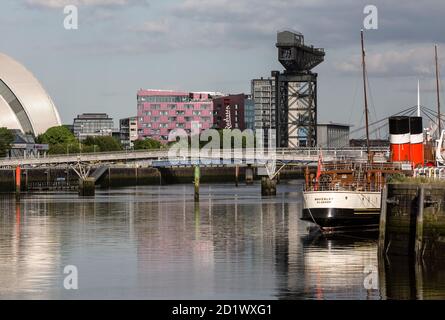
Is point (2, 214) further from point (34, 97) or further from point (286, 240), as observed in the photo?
point (34, 97)

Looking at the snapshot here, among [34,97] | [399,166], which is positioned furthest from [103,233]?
[34,97]

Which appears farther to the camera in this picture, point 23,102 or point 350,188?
point 23,102

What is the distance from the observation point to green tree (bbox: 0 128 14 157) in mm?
155625

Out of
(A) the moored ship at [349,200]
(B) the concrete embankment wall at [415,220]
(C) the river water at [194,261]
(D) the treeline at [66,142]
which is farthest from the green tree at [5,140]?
(B) the concrete embankment wall at [415,220]

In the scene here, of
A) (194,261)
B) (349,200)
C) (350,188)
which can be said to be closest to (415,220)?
(194,261)

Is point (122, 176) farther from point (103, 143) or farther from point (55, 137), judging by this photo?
point (103, 143)

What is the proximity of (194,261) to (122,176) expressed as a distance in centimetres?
11473

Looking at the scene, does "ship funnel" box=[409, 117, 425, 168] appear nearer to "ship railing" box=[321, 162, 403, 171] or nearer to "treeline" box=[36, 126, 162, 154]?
"ship railing" box=[321, 162, 403, 171]

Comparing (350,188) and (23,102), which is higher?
(23,102)

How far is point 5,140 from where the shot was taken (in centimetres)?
15962

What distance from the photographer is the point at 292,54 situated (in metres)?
196

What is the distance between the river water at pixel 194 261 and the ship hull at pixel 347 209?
34.0 inches

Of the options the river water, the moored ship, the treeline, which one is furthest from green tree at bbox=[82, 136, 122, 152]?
the moored ship

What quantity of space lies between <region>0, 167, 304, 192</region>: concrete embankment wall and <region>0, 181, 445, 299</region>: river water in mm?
62742
